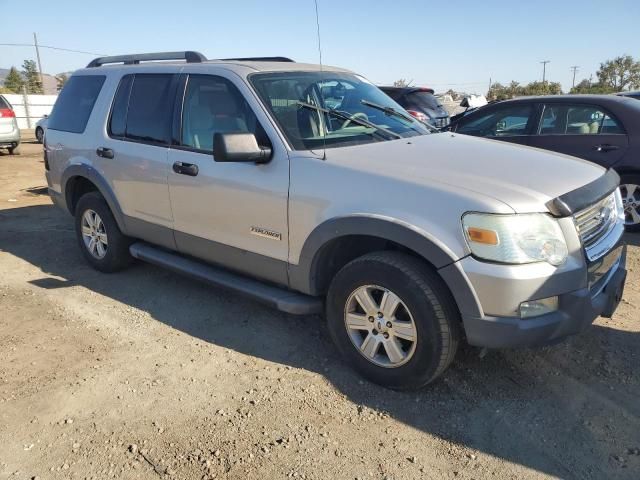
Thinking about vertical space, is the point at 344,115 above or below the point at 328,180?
above

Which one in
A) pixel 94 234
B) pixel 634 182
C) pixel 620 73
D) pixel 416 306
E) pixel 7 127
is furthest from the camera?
pixel 620 73

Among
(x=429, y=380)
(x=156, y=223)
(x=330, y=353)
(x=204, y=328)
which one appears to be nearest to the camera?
(x=429, y=380)

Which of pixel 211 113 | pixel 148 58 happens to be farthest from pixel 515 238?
pixel 148 58

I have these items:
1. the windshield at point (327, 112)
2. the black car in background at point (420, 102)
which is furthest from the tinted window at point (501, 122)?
the black car in background at point (420, 102)

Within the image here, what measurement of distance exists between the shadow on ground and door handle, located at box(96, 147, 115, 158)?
3.99 ft

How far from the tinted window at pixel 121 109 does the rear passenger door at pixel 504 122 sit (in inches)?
176

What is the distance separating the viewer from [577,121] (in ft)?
21.3

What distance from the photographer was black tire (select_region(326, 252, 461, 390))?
287 centimetres

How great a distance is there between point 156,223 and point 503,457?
315cm

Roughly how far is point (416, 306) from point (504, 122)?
494 cm

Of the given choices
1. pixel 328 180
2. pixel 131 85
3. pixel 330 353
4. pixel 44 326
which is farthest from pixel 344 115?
pixel 44 326

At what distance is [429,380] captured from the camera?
302cm

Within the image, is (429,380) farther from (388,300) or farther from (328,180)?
(328,180)

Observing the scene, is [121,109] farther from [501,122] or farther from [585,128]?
[585,128]
